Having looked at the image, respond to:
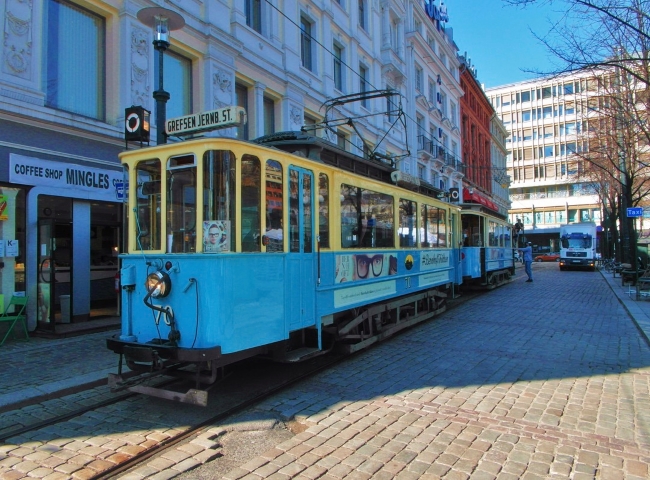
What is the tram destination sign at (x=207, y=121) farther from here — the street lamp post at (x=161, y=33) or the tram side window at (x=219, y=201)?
the street lamp post at (x=161, y=33)

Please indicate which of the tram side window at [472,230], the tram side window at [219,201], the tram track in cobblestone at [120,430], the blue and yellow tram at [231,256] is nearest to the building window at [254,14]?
the tram side window at [472,230]

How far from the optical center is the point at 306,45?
1808cm

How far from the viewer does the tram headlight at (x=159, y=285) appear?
501 centimetres

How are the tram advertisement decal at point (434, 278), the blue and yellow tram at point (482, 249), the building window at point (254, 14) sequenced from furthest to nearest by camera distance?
the blue and yellow tram at point (482, 249) → the building window at point (254, 14) → the tram advertisement decal at point (434, 278)

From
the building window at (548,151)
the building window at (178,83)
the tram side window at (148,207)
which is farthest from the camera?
the building window at (548,151)

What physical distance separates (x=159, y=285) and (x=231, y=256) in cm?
86

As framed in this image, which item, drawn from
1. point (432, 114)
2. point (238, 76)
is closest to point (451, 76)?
point (432, 114)

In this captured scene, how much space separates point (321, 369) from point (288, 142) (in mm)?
3205

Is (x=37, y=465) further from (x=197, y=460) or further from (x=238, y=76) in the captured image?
(x=238, y=76)

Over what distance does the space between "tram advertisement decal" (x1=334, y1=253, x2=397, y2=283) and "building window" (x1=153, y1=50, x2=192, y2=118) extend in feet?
23.7

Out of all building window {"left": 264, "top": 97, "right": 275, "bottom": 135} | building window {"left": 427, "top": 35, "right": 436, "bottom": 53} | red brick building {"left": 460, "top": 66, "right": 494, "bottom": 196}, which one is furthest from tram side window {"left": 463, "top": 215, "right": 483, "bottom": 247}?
red brick building {"left": 460, "top": 66, "right": 494, "bottom": 196}

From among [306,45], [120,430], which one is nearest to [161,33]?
[120,430]

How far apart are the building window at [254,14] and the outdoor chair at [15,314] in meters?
10.6

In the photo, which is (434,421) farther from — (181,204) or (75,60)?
(75,60)
